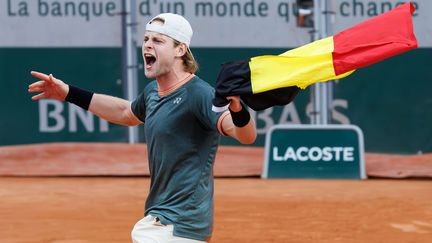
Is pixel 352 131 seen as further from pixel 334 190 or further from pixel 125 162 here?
pixel 125 162

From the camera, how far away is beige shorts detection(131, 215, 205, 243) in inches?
203

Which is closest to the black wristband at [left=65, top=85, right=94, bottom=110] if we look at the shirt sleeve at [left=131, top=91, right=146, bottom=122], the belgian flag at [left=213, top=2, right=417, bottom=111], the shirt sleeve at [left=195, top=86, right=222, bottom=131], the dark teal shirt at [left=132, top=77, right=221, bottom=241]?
the shirt sleeve at [left=131, top=91, right=146, bottom=122]

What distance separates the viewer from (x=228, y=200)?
11.3 metres

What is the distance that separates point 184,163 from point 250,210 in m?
5.39

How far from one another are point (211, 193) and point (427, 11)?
30.4 feet

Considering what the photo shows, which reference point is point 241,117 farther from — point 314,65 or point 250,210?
point 250,210

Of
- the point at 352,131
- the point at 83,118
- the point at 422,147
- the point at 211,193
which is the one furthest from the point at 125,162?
the point at 211,193

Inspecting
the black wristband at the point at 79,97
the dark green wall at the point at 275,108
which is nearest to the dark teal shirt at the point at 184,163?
the black wristband at the point at 79,97

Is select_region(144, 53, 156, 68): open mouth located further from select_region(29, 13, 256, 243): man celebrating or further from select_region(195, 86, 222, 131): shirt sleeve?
select_region(195, 86, 222, 131): shirt sleeve

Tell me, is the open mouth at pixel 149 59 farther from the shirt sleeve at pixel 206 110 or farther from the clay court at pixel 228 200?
the clay court at pixel 228 200

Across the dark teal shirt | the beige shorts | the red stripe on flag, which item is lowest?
the beige shorts

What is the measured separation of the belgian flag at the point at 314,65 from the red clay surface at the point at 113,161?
28.8 feet

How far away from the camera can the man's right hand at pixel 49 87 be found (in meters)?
5.70

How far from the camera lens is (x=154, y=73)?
Answer: 5281mm
